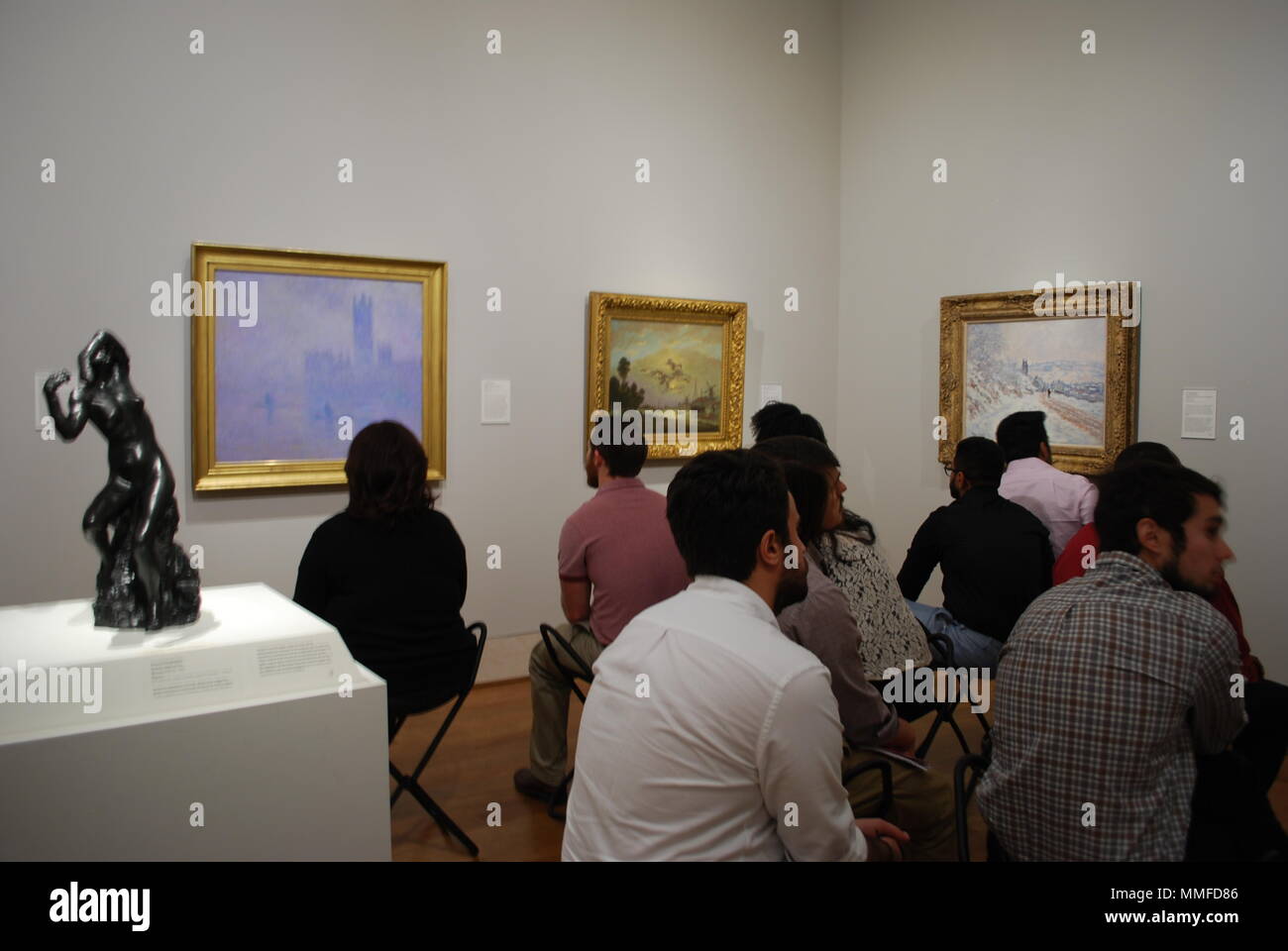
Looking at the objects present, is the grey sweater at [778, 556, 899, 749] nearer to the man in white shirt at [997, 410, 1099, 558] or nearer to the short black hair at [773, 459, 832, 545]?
the short black hair at [773, 459, 832, 545]

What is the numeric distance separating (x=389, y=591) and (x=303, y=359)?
2228mm

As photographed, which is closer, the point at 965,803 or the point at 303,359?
the point at 965,803

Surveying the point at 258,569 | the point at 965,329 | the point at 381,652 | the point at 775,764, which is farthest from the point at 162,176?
the point at 965,329

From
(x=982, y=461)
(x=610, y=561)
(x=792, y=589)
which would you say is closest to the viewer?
(x=792, y=589)

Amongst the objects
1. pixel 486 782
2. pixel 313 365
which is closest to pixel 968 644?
pixel 486 782

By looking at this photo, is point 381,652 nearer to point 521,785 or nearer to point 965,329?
point 521,785

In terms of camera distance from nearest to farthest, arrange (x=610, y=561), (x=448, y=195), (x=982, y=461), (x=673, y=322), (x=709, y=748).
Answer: (x=709, y=748) < (x=610, y=561) < (x=982, y=461) < (x=448, y=195) < (x=673, y=322)

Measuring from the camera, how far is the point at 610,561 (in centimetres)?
401

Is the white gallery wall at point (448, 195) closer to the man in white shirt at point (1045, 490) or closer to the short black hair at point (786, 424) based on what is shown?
the short black hair at point (786, 424)

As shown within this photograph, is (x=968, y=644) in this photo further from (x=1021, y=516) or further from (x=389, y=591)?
(x=389, y=591)

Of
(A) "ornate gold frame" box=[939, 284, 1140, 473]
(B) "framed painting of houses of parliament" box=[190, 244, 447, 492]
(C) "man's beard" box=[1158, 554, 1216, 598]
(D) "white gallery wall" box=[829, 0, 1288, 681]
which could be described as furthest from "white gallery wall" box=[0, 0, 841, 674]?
(C) "man's beard" box=[1158, 554, 1216, 598]

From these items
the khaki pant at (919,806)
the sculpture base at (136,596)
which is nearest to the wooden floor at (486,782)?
the khaki pant at (919,806)

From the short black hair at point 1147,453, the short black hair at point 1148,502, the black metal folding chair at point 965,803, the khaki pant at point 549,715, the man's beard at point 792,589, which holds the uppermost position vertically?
the short black hair at point 1147,453

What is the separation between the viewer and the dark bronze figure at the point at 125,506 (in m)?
2.99
